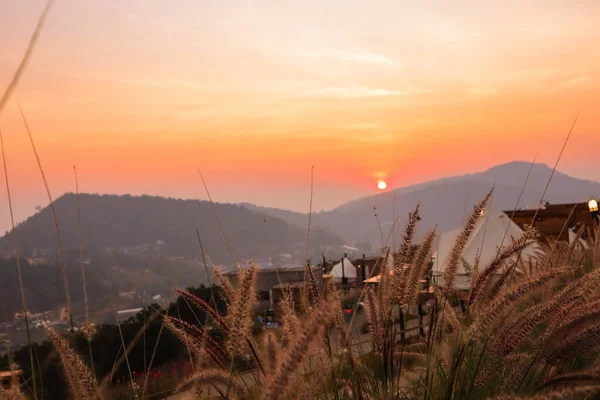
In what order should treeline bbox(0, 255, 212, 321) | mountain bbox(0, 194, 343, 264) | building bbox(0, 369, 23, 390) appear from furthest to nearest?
mountain bbox(0, 194, 343, 264) < treeline bbox(0, 255, 212, 321) < building bbox(0, 369, 23, 390)

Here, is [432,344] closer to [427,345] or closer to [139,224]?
[427,345]

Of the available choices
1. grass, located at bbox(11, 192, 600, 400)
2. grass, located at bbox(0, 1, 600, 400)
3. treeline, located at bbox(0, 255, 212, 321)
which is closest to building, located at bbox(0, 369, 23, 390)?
grass, located at bbox(0, 1, 600, 400)

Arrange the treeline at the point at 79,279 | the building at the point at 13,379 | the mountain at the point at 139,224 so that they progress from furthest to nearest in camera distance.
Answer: the mountain at the point at 139,224 < the treeline at the point at 79,279 < the building at the point at 13,379

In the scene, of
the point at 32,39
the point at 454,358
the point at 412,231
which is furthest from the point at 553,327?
the point at 32,39

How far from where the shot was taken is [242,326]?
127cm

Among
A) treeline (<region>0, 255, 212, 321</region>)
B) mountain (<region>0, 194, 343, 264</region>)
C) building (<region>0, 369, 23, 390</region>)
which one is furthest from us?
mountain (<region>0, 194, 343, 264</region>)

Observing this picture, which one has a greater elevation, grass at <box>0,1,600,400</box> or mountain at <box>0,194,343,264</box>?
mountain at <box>0,194,343,264</box>

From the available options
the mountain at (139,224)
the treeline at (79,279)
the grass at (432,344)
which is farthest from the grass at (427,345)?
the mountain at (139,224)

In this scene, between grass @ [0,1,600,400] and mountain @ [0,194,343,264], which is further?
mountain @ [0,194,343,264]

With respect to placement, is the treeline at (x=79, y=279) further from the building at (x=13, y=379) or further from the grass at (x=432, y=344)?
the grass at (x=432, y=344)

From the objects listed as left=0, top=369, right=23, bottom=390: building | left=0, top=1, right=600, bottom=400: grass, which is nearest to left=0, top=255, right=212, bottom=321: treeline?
left=0, top=369, right=23, bottom=390: building

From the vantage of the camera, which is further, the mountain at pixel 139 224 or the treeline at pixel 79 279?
the mountain at pixel 139 224

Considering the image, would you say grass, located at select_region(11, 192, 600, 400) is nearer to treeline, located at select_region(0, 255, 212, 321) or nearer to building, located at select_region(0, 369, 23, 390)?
building, located at select_region(0, 369, 23, 390)

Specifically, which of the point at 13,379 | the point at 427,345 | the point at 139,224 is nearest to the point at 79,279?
the point at 139,224
